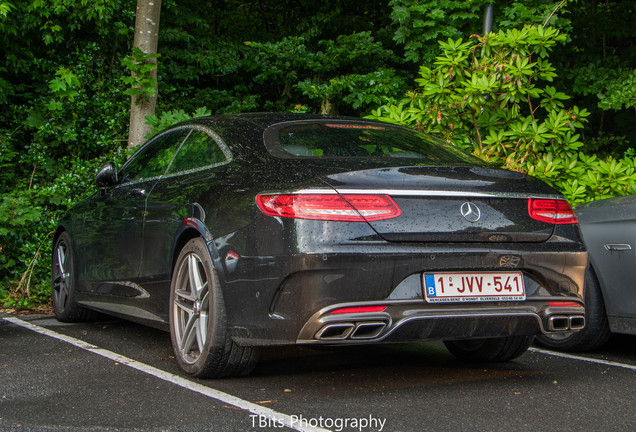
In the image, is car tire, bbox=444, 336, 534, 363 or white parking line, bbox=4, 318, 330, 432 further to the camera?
car tire, bbox=444, 336, 534, 363

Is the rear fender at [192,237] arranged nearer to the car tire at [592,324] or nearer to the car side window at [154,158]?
the car side window at [154,158]

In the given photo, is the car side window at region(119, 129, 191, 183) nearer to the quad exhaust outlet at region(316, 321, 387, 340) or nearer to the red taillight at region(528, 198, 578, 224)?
the quad exhaust outlet at region(316, 321, 387, 340)

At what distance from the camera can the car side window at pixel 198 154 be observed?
4.31 metres

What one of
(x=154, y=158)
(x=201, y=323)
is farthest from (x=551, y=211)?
(x=154, y=158)

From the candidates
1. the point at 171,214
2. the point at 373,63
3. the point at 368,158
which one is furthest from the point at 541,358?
the point at 373,63

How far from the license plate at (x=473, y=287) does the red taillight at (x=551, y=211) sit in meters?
0.32

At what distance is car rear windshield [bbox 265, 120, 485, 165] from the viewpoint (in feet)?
13.3

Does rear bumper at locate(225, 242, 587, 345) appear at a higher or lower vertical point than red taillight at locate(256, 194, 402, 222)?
lower

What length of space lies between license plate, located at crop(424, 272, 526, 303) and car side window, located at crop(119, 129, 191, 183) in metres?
2.06

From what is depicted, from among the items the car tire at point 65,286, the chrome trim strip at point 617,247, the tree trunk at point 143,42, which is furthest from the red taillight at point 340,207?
the tree trunk at point 143,42

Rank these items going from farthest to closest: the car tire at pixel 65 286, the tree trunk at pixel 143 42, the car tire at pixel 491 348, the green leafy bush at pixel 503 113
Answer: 1. the tree trunk at pixel 143 42
2. the green leafy bush at pixel 503 113
3. the car tire at pixel 65 286
4. the car tire at pixel 491 348

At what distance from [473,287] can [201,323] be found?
4.48ft

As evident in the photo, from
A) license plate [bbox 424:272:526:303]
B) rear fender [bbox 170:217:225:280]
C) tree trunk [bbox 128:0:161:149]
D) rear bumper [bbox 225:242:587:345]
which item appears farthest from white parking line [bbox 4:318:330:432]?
tree trunk [bbox 128:0:161:149]

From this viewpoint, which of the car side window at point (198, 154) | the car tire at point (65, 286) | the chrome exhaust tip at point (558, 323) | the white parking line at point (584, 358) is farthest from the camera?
the car tire at point (65, 286)
